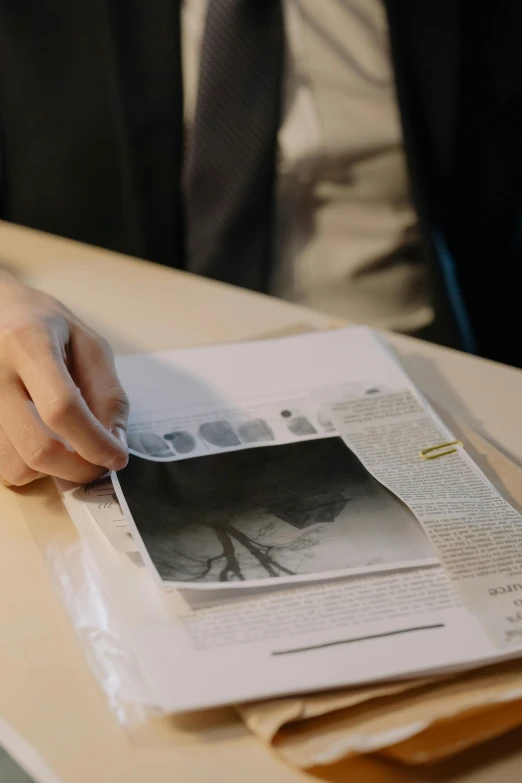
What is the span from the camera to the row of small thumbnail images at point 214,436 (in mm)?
470

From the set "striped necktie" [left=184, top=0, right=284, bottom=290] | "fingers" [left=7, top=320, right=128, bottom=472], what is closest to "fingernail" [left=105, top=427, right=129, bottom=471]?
"fingers" [left=7, top=320, right=128, bottom=472]

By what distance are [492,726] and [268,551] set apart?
0.13 m

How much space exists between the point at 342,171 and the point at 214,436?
0.48m

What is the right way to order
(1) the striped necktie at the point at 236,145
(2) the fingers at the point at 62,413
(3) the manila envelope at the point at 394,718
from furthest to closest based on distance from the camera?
(1) the striped necktie at the point at 236,145 → (2) the fingers at the point at 62,413 → (3) the manila envelope at the point at 394,718

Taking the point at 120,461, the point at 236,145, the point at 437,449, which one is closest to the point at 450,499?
the point at 437,449

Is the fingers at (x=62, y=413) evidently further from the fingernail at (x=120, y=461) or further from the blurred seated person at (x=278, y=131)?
the blurred seated person at (x=278, y=131)

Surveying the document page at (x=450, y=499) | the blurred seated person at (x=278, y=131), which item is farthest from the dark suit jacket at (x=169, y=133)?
the document page at (x=450, y=499)

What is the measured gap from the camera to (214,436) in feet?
1.59

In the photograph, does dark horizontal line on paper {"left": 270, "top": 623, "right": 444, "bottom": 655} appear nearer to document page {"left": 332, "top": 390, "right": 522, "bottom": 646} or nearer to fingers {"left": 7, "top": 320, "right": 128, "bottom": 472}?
document page {"left": 332, "top": 390, "right": 522, "bottom": 646}

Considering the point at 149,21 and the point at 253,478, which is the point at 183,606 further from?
Answer: the point at 149,21

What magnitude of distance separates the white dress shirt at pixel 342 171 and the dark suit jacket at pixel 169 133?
1.3 inches

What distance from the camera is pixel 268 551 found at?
0.39 meters

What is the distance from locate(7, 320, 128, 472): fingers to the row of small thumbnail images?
37mm

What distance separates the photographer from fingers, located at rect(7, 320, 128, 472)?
16.5 inches
